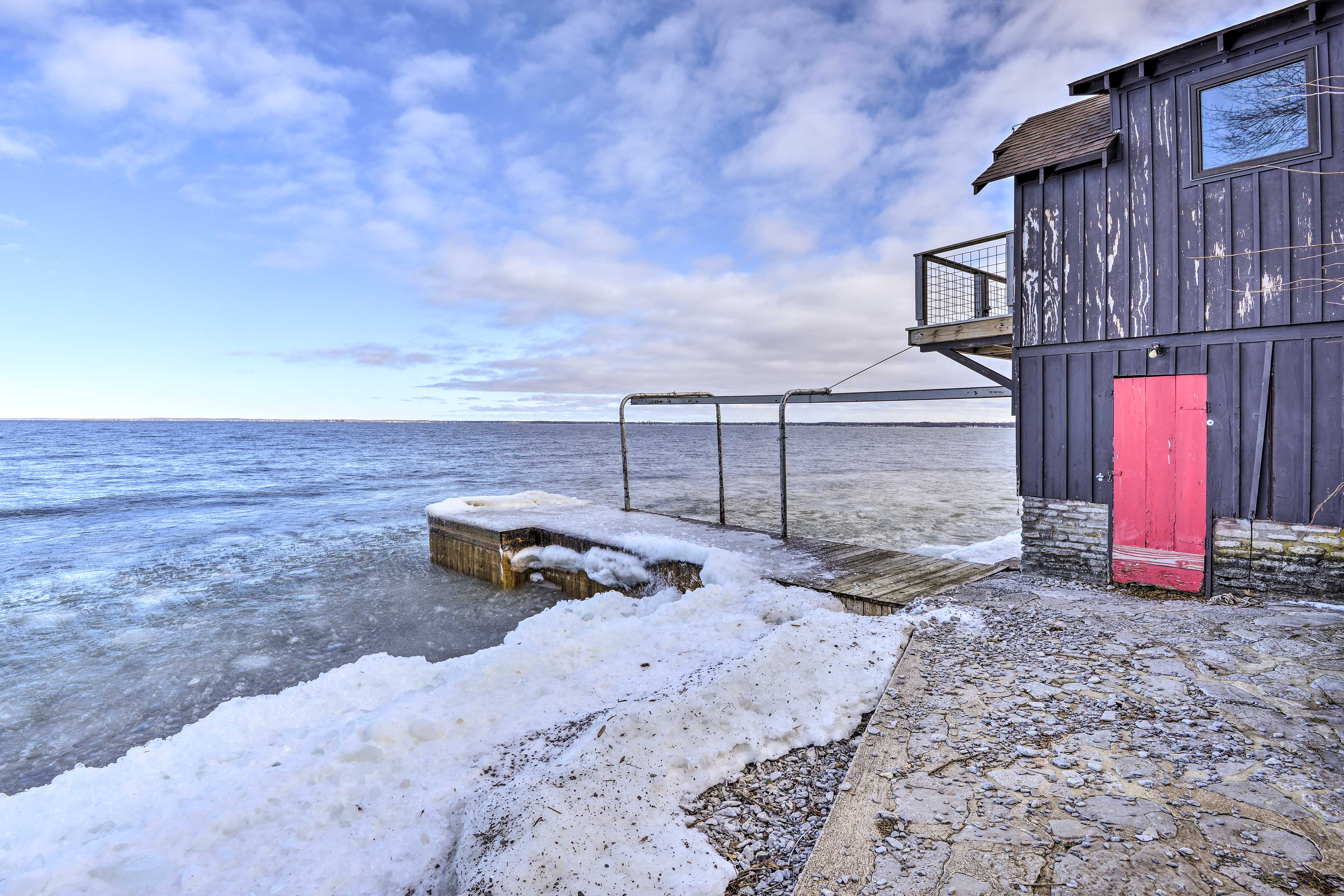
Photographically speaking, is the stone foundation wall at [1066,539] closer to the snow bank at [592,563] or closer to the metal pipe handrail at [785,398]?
the metal pipe handrail at [785,398]

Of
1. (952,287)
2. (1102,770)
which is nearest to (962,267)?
(952,287)

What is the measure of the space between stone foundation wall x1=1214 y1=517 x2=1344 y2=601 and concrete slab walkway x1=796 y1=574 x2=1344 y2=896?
3.18ft

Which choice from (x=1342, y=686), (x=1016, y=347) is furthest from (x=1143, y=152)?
(x=1342, y=686)

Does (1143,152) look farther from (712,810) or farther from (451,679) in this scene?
(451,679)

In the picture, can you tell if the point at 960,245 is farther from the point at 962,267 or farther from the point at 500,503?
the point at 500,503

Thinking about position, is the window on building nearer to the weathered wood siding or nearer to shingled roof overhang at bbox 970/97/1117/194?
shingled roof overhang at bbox 970/97/1117/194

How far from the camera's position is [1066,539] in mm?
7113

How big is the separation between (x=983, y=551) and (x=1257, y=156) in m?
7.28

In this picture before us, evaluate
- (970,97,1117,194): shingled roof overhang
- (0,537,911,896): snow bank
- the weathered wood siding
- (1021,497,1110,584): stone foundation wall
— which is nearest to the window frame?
(970,97,1117,194): shingled roof overhang

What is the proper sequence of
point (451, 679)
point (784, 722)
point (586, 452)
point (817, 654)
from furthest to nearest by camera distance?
point (586, 452) < point (451, 679) < point (817, 654) < point (784, 722)

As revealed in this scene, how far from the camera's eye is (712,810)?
2959 mm

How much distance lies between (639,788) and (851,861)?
1.05 metres

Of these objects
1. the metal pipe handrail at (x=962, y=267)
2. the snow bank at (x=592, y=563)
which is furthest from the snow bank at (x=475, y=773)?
the metal pipe handrail at (x=962, y=267)

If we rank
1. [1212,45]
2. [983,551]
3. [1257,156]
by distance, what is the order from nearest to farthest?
[1257,156], [1212,45], [983,551]
